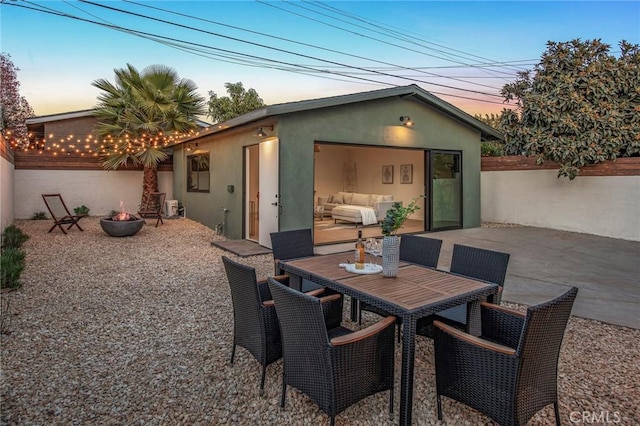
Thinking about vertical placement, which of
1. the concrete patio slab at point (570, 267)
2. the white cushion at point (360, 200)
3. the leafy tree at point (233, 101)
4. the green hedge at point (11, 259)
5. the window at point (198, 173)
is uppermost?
the leafy tree at point (233, 101)

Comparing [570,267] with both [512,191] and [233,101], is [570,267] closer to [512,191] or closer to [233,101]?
[512,191]

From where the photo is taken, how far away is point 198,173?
1098 centimetres

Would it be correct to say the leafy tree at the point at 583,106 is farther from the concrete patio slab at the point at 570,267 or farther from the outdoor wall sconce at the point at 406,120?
the outdoor wall sconce at the point at 406,120

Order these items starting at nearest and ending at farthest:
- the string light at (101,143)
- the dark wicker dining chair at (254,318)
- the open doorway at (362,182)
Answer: the dark wicker dining chair at (254,318), the string light at (101,143), the open doorway at (362,182)

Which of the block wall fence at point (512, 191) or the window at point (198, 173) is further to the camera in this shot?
the window at point (198, 173)

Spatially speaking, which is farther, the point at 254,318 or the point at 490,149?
the point at 490,149

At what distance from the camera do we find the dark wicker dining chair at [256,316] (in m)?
2.42

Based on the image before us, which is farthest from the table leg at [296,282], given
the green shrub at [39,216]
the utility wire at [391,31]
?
the green shrub at [39,216]

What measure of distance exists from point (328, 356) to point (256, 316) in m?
0.72

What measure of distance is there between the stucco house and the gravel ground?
110 inches

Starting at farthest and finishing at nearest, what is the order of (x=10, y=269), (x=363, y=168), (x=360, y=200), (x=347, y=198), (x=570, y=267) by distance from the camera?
(x=363, y=168) → (x=347, y=198) → (x=360, y=200) → (x=570, y=267) → (x=10, y=269)

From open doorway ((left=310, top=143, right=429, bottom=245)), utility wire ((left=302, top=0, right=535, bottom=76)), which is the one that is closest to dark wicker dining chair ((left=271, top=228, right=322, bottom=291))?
open doorway ((left=310, top=143, right=429, bottom=245))

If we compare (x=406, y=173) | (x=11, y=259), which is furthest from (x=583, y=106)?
(x=11, y=259)

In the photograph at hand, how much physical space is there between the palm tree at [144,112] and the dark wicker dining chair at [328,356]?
953 centimetres
